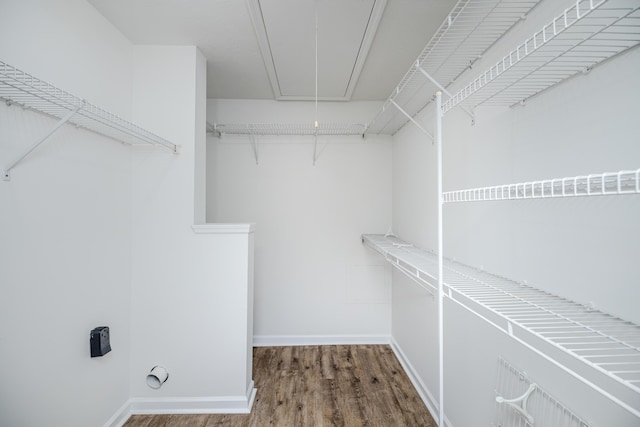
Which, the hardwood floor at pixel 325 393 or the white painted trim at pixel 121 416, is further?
the hardwood floor at pixel 325 393

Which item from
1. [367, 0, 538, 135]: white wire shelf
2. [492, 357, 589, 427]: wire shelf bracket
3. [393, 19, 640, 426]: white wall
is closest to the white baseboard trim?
[393, 19, 640, 426]: white wall

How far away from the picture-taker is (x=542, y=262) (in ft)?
3.30

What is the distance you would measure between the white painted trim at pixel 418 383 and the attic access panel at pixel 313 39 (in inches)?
90.9

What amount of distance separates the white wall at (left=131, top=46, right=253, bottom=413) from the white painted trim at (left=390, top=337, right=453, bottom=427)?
1210mm

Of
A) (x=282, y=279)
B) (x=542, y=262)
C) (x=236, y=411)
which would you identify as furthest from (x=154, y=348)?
(x=542, y=262)

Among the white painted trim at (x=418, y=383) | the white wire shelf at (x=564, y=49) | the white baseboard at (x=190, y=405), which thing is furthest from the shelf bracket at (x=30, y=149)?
the white painted trim at (x=418, y=383)

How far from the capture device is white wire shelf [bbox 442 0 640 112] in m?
0.65

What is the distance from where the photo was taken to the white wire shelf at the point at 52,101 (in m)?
0.95

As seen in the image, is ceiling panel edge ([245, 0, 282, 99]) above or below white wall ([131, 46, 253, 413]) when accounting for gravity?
above

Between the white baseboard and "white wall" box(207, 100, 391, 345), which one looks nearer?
the white baseboard

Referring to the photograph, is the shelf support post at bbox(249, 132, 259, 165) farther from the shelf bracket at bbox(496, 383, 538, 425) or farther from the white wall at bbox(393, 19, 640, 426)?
the shelf bracket at bbox(496, 383, 538, 425)

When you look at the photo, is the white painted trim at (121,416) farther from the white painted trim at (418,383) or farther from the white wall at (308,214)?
the white painted trim at (418,383)

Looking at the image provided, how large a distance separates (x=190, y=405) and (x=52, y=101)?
1869mm

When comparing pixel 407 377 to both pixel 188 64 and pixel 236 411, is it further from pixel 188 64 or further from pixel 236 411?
pixel 188 64
